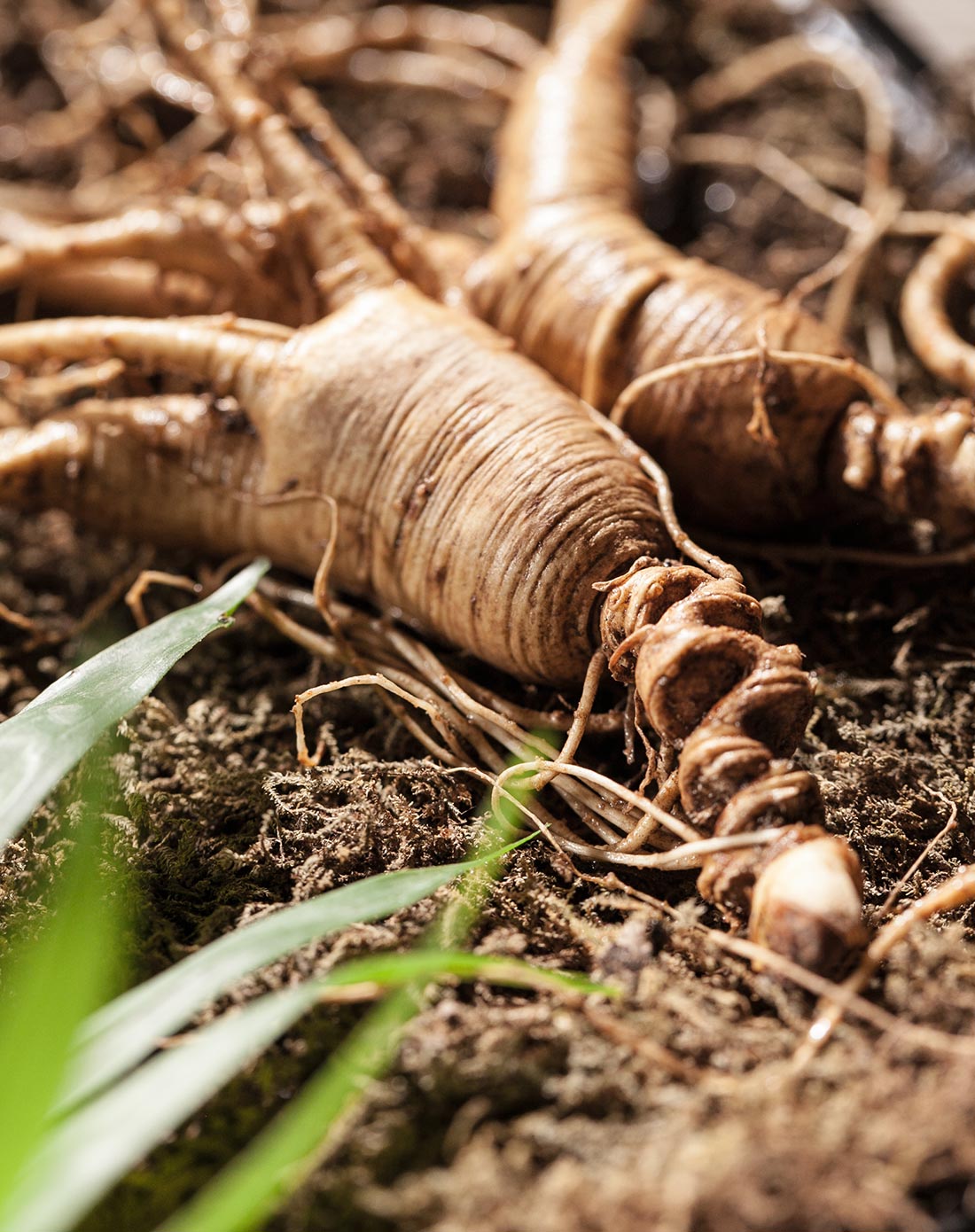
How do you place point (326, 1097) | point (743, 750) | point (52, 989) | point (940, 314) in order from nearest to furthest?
1. point (326, 1097)
2. point (52, 989)
3. point (743, 750)
4. point (940, 314)

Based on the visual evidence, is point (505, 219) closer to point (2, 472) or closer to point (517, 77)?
point (517, 77)

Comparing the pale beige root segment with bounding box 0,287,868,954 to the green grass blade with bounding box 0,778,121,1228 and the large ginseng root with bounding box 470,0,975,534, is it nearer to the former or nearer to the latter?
the large ginseng root with bounding box 470,0,975,534

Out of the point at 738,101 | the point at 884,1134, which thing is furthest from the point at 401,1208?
the point at 738,101

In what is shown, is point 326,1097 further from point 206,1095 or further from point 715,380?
point 715,380

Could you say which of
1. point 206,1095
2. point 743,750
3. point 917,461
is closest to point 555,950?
point 743,750

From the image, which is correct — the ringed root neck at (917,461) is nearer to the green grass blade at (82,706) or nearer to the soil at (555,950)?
the soil at (555,950)

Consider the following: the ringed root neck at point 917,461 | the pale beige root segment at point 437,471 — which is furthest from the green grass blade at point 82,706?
the ringed root neck at point 917,461
